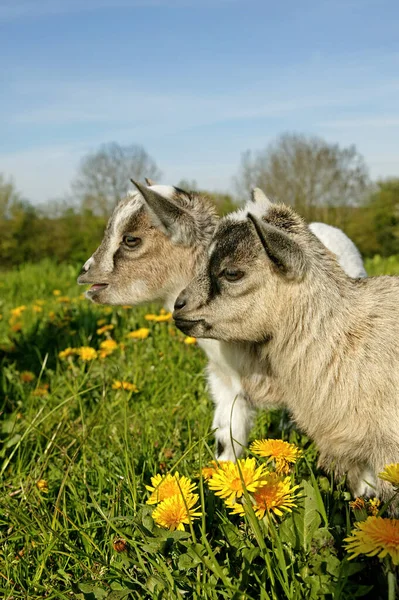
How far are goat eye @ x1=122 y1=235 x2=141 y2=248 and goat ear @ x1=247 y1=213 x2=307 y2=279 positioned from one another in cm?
121

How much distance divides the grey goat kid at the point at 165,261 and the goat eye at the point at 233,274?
2.08ft

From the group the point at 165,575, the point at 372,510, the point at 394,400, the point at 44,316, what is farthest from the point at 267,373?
the point at 44,316

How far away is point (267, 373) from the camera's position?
2805mm

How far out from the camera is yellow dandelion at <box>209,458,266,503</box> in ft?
5.36

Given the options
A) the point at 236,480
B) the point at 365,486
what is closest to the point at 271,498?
the point at 236,480

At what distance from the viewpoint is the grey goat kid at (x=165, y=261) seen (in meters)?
3.14

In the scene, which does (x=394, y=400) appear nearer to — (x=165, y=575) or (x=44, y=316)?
(x=165, y=575)

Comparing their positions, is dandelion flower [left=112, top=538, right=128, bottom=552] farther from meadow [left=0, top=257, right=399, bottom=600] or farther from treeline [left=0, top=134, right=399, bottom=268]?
treeline [left=0, top=134, right=399, bottom=268]

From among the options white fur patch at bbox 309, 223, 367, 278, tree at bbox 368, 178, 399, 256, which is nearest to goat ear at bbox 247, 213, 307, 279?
white fur patch at bbox 309, 223, 367, 278

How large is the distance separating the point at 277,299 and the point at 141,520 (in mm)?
1056

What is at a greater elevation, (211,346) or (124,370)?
(211,346)

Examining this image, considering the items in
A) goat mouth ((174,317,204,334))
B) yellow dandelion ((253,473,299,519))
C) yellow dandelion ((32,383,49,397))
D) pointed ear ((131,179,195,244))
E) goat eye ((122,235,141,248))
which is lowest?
yellow dandelion ((32,383,49,397))

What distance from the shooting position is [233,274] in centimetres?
249

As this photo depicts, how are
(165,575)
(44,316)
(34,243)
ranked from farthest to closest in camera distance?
(34,243), (44,316), (165,575)
